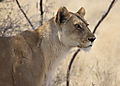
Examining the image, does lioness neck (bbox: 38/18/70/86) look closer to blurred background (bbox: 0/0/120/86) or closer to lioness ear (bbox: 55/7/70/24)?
lioness ear (bbox: 55/7/70/24)

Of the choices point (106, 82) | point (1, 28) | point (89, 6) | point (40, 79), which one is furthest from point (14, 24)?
point (89, 6)

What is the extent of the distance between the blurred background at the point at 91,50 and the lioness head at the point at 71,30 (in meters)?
1.68

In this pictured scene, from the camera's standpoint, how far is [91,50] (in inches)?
462

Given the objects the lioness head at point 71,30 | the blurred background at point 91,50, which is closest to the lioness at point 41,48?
the lioness head at point 71,30

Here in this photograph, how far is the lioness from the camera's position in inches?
197

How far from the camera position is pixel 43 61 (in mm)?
5176

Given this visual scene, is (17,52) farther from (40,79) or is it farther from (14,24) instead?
(14,24)

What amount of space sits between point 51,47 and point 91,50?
650 centimetres

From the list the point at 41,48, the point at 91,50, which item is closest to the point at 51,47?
the point at 41,48

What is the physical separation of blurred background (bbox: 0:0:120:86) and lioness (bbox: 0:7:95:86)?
1638 millimetres

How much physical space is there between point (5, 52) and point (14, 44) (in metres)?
0.15

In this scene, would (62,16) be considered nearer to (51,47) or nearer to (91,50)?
(51,47)

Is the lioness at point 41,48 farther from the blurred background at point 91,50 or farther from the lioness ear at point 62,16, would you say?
the blurred background at point 91,50

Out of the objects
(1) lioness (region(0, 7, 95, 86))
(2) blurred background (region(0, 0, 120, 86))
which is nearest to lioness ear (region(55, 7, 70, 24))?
(1) lioness (region(0, 7, 95, 86))
